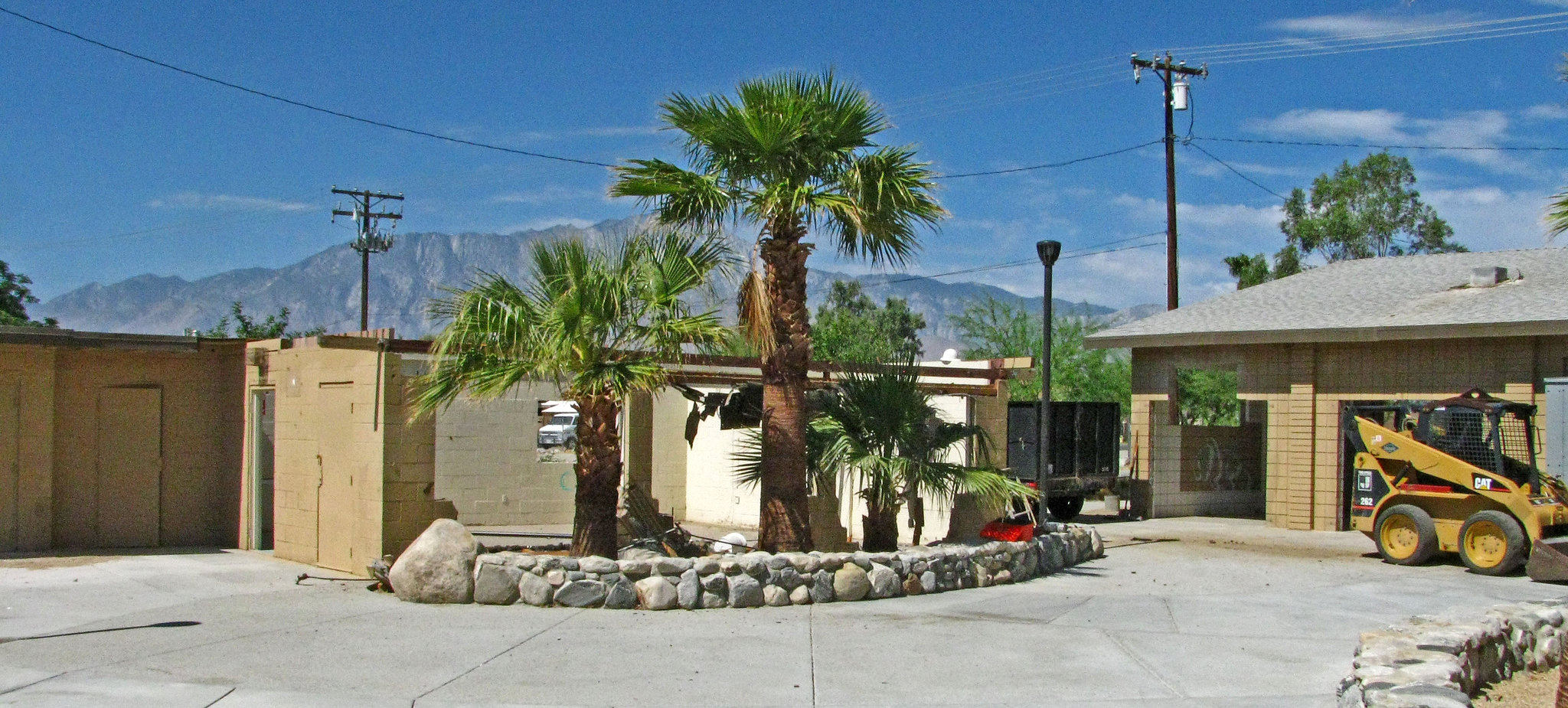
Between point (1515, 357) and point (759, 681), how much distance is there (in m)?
14.3

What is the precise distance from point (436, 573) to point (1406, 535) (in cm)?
1138

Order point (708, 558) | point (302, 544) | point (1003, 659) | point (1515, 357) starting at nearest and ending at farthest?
1. point (1003, 659)
2. point (708, 558)
3. point (302, 544)
4. point (1515, 357)

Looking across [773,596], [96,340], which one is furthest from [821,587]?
[96,340]

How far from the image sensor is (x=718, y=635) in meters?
9.60

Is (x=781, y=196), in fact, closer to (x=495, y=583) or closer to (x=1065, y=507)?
(x=495, y=583)

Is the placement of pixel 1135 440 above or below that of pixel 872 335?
below

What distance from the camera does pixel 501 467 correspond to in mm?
18922

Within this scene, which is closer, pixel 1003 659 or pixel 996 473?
pixel 1003 659

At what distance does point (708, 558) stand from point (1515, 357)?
12.9 m

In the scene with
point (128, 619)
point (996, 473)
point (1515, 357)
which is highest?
point (1515, 357)

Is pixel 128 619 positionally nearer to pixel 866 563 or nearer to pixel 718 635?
pixel 718 635

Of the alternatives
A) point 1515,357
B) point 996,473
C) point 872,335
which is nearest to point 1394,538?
point 1515,357

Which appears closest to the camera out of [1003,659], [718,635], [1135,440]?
[1003,659]

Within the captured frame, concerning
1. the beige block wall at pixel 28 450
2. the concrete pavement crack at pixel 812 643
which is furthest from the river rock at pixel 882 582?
the beige block wall at pixel 28 450
